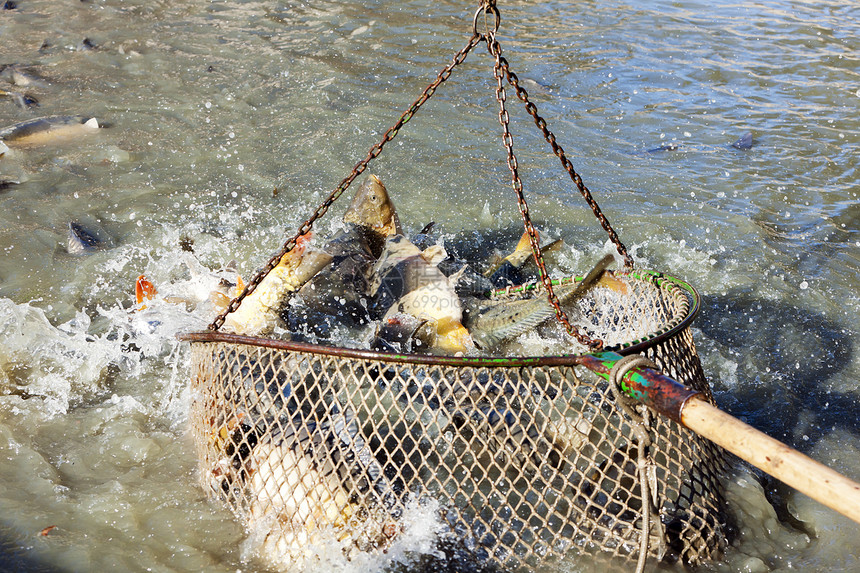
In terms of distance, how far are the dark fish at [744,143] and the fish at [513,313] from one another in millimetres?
4319

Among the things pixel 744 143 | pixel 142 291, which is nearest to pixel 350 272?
pixel 142 291

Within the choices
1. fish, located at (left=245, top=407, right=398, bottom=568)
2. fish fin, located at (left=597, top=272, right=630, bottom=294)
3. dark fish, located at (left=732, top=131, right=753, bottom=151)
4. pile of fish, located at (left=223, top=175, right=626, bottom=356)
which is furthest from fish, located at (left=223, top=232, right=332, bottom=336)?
dark fish, located at (left=732, top=131, right=753, bottom=151)

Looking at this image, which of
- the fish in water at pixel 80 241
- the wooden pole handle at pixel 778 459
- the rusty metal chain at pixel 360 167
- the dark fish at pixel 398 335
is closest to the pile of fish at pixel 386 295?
the dark fish at pixel 398 335

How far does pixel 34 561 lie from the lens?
2.42 metres

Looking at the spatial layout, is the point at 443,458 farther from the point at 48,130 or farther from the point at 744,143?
the point at 48,130

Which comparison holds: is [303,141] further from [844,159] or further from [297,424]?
[844,159]

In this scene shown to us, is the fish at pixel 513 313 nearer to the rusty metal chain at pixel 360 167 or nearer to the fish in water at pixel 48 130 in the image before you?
the rusty metal chain at pixel 360 167

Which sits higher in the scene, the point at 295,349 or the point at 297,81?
the point at 295,349

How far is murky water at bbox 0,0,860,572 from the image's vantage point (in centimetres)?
282

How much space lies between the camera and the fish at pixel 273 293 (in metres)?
3.44

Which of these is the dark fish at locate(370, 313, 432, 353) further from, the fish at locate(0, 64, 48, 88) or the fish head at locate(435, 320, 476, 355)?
the fish at locate(0, 64, 48, 88)

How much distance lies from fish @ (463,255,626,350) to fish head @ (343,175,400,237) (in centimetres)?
102

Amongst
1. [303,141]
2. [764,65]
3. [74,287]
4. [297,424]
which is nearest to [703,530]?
[297,424]

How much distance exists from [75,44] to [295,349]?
29.6ft
